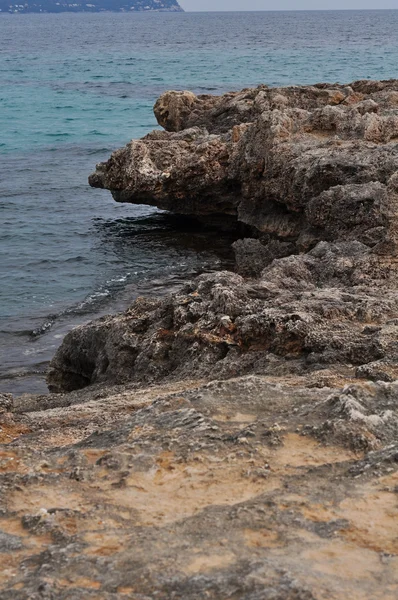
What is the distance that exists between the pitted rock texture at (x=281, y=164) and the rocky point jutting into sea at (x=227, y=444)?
55cm

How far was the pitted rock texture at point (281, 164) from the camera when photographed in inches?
612

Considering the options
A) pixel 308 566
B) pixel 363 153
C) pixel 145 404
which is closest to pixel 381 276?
pixel 145 404

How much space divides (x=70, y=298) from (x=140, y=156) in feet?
16.6

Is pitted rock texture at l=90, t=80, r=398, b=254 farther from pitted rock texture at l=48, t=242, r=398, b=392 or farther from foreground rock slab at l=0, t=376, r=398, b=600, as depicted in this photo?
foreground rock slab at l=0, t=376, r=398, b=600

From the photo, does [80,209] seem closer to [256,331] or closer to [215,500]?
[256,331]

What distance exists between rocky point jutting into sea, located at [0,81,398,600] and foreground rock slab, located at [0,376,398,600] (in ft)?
0.04

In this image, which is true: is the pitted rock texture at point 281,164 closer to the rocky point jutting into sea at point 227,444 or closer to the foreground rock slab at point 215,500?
the rocky point jutting into sea at point 227,444

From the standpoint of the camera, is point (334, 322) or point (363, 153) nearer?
point (334, 322)

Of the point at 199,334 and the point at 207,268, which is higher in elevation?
the point at 199,334

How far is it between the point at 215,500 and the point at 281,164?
13777 millimetres

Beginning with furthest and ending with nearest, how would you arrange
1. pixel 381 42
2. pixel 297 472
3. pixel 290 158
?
pixel 381 42 < pixel 290 158 < pixel 297 472

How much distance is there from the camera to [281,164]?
60.4 ft

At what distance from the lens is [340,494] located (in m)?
5.36

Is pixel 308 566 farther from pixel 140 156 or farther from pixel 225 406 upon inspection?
pixel 140 156
